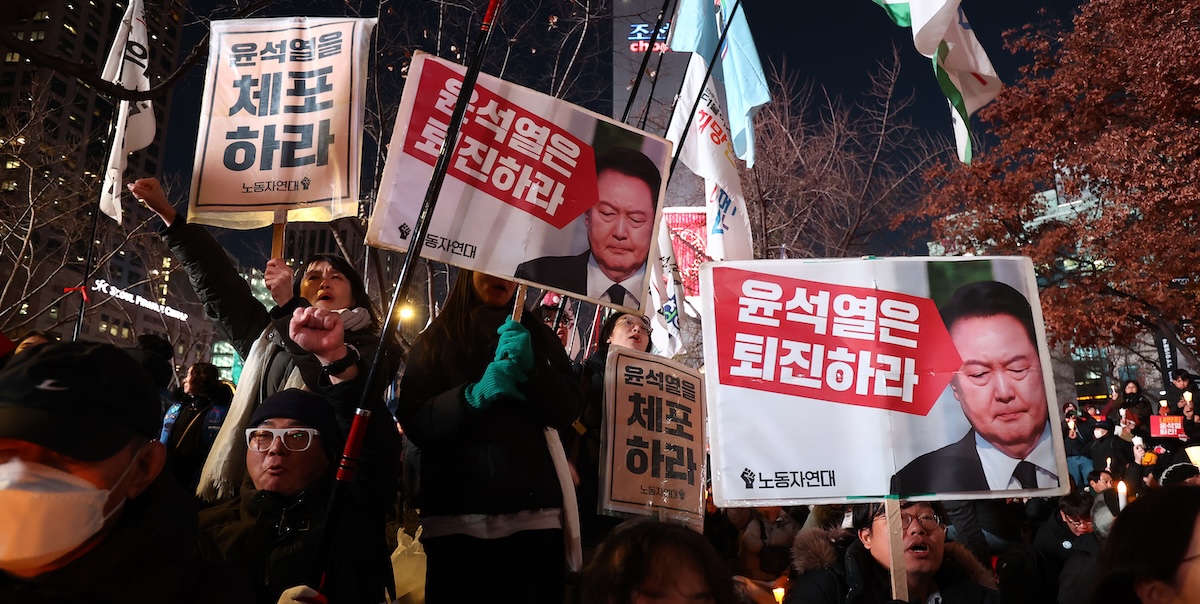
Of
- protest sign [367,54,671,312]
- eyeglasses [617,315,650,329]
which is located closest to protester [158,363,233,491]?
protest sign [367,54,671,312]

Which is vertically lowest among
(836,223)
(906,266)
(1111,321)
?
(906,266)

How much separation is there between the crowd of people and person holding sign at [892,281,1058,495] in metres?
0.26

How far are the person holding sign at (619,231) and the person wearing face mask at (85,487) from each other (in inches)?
79.2

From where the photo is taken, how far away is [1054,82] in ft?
56.9

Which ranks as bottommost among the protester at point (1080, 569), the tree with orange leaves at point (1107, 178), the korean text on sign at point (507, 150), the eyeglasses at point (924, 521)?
the protester at point (1080, 569)

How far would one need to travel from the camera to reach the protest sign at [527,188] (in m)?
3.13

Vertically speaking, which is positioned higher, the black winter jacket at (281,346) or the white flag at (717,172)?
the white flag at (717,172)

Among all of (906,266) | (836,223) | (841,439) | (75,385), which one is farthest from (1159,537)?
(836,223)

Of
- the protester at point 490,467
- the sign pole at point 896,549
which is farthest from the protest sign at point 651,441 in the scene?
the sign pole at point 896,549

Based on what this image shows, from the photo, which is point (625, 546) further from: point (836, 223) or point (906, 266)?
point (836, 223)

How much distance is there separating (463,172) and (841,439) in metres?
1.86

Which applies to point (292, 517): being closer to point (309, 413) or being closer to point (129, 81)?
point (309, 413)

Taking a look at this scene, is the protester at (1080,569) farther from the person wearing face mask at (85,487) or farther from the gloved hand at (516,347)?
the person wearing face mask at (85,487)

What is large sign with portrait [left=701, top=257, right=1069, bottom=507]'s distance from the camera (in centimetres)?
328
